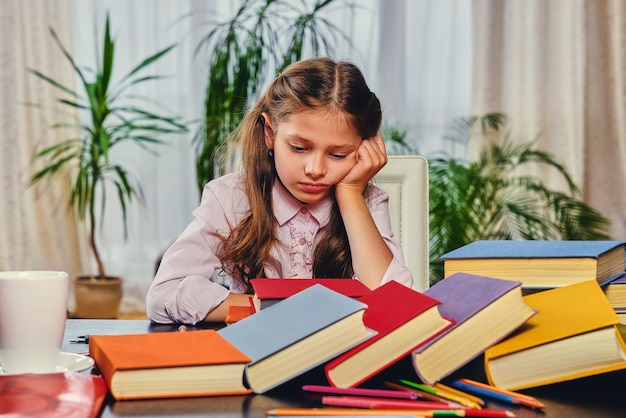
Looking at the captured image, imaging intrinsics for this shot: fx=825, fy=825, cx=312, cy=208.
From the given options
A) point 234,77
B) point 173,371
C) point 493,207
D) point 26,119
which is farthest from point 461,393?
point 26,119

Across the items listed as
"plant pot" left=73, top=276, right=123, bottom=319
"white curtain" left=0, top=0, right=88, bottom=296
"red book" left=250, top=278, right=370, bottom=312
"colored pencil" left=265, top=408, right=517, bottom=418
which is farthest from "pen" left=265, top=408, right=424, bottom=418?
"white curtain" left=0, top=0, right=88, bottom=296

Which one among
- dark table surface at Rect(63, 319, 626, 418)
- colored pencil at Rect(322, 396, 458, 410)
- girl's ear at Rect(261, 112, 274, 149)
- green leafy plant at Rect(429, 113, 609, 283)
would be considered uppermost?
girl's ear at Rect(261, 112, 274, 149)

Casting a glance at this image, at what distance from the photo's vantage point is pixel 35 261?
3941 millimetres

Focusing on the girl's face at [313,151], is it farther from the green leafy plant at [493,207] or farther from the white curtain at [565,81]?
the white curtain at [565,81]

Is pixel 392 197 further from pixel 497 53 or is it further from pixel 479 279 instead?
pixel 497 53

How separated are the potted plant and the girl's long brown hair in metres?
1.88

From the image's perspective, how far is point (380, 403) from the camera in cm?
67

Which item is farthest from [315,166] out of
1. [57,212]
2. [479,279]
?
[57,212]

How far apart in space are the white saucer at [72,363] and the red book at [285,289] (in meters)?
0.19

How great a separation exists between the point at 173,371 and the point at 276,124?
94cm

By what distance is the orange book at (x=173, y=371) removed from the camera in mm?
708

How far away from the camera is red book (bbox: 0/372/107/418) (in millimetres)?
640

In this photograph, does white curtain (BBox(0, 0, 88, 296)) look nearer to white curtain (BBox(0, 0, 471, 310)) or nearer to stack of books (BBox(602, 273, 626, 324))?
white curtain (BBox(0, 0, 471, 310))

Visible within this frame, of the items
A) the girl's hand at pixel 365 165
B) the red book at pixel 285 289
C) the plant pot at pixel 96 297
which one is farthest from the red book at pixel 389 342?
the plant pot at pixel 96 297
